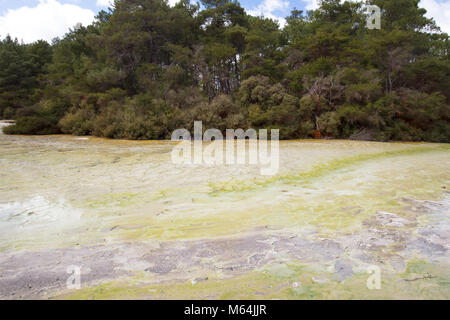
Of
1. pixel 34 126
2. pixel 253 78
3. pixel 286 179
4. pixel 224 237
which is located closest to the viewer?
pixel 224 237

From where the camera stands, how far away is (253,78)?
554 inches

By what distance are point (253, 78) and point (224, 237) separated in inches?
505

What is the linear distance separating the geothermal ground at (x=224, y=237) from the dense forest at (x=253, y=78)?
29.5 feet

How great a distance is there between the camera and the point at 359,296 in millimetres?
1522

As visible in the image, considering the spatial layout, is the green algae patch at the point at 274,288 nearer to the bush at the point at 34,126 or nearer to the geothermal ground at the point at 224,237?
the geothermal ground at the point at 224,237

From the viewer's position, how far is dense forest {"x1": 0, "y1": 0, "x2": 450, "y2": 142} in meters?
13.0

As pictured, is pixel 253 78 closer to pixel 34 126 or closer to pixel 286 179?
pixel 286 179

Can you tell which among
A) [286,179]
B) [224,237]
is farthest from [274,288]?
[286,179]

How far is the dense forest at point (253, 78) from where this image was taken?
→ 13.0m

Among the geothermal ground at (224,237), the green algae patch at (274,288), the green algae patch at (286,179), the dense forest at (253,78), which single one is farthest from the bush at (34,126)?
the green algae patch at (274,288)

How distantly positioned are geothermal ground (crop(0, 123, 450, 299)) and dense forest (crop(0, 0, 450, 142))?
8.99m

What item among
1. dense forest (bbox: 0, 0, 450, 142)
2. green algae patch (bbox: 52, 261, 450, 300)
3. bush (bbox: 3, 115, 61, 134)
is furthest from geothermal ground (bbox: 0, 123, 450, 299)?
bush (bbox: 3, 115, 61, 134)

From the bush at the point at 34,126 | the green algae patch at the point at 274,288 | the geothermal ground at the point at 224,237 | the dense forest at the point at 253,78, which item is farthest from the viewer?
the bush at the point at 34,126
